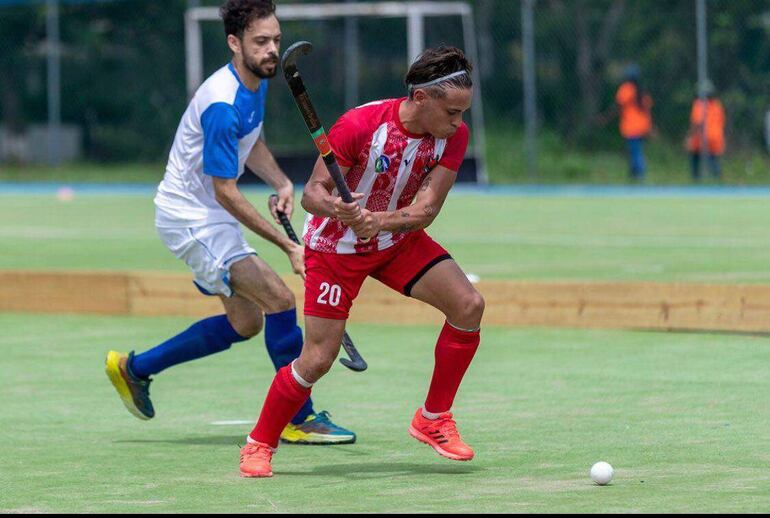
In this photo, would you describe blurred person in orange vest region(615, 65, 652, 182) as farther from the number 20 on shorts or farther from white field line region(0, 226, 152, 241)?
the number 20 on shorts

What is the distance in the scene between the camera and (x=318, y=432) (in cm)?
724

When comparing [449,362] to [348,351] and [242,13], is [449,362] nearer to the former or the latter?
[348,351]

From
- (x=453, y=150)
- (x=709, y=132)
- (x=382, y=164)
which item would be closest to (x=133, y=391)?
(x=382, y=164)

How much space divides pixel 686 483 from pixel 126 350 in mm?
4560

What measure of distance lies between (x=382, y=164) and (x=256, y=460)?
115cm

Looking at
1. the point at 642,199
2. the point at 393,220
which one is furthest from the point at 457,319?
the point at 642,199

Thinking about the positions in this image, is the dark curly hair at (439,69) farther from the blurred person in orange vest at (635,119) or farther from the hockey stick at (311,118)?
the blurred person in orange vest at (635,119)

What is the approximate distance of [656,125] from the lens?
90.9 ft

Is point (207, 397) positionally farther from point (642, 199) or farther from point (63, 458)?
point (642, 199)

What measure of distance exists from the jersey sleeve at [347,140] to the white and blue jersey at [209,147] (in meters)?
1.06

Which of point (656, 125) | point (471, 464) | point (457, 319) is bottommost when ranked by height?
point (471, 464)

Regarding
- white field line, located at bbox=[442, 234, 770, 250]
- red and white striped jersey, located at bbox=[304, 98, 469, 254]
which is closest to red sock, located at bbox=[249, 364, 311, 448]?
red and white striped jersey, located at bbox=[304, 98, 469, 254]

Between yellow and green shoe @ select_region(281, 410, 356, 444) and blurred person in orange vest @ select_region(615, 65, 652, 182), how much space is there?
717 inches

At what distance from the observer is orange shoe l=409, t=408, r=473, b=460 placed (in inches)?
257
